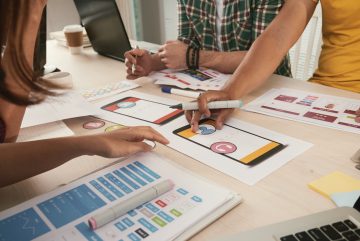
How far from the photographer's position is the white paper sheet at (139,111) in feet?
2.86

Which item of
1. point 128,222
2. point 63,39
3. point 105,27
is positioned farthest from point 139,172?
point 63,39

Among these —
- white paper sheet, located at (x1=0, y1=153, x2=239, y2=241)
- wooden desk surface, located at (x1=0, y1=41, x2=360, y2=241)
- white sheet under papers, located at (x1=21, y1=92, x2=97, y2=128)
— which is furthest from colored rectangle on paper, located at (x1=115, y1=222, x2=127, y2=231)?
white sheet under papers, located at (x1=21, y1=92, x2=97, y2=128)

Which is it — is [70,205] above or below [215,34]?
below

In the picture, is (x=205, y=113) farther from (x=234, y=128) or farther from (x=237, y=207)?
(x=237, y=207)

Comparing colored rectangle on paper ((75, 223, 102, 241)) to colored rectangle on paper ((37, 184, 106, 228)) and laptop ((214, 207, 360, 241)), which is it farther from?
laptop ((214, 207, 360, 241))

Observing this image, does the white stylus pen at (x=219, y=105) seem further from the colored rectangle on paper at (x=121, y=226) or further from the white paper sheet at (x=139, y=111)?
the colored rectangle on paper at (x=121, y=226)

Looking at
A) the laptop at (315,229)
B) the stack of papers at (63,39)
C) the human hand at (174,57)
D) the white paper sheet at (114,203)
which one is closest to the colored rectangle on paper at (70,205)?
the white paper sheet at (114,203)

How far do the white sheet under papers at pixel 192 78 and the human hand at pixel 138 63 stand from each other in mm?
33

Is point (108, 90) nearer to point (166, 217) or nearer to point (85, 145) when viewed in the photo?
point (85, 145)

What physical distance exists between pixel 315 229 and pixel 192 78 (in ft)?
2.49

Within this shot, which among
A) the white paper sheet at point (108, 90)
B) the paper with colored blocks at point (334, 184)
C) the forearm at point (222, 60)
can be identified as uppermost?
the forearm at point (222, 60)

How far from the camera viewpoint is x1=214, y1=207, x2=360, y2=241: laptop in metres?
0.45

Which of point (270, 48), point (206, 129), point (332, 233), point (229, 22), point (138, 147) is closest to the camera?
point (332, 233)

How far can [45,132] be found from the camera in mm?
833
